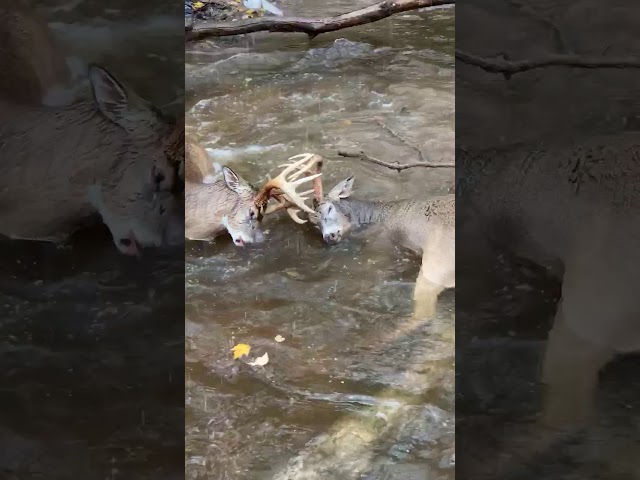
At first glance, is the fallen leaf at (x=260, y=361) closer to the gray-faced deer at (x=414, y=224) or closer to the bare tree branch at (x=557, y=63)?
the gray-faced deer at (x=414, y=224)

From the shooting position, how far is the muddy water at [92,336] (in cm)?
110

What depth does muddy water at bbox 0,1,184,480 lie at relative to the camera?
1.10 m

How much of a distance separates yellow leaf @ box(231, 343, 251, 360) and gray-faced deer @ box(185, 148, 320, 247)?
9.5 inches

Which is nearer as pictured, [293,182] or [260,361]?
[260,361]

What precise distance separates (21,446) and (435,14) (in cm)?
120

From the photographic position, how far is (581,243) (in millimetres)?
1084

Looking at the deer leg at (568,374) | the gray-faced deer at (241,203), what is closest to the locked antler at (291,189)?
the gray-faced deer at (241,203)

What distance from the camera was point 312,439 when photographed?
124 cm

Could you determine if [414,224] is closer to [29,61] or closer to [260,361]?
[260,361]

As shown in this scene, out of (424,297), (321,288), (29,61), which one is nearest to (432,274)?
(424,297)

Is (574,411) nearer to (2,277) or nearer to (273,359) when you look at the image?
(273,359)

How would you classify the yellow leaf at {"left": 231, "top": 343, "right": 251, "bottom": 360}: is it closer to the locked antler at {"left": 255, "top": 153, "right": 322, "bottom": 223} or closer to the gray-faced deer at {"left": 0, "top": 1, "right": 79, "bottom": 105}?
the locked antler at {"left": 255, "top": 153, "right": 322, "bottom": 223}

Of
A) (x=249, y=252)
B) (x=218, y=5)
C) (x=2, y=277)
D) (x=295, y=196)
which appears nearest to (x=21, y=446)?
(x=2, y=277)

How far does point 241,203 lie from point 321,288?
0.92ft
